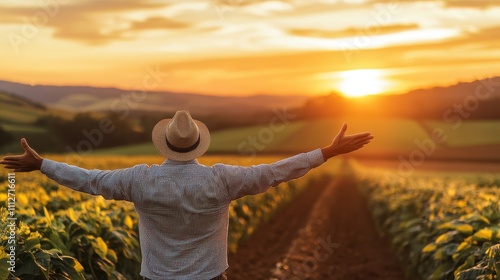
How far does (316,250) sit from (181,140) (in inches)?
433

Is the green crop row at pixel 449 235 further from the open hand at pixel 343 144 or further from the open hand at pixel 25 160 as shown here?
the open hand at pixel 25 160

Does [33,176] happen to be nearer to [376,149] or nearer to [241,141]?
[241,141]

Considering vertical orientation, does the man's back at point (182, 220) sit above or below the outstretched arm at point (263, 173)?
below

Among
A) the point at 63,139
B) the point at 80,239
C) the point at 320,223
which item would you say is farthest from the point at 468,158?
the point at 80,239

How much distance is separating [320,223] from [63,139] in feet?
77.9

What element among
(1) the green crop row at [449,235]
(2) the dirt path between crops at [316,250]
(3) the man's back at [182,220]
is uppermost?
(3) the man's back at [182,220]

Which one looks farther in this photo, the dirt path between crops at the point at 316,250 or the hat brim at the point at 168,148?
the dirt path between crops at the point at 316,250

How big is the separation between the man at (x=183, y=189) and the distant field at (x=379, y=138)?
6688cm

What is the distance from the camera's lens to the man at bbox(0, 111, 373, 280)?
5.01 meters

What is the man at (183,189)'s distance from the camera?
16.4 ft

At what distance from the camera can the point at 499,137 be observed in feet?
274

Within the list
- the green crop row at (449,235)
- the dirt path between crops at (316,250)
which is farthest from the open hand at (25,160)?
the dirt path between crops at (316,250)

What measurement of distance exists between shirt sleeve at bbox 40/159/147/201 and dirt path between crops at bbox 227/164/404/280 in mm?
7653

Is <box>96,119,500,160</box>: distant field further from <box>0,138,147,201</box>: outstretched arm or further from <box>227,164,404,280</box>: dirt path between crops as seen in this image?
<box>0,138,147,201</box>: outstretched arm
